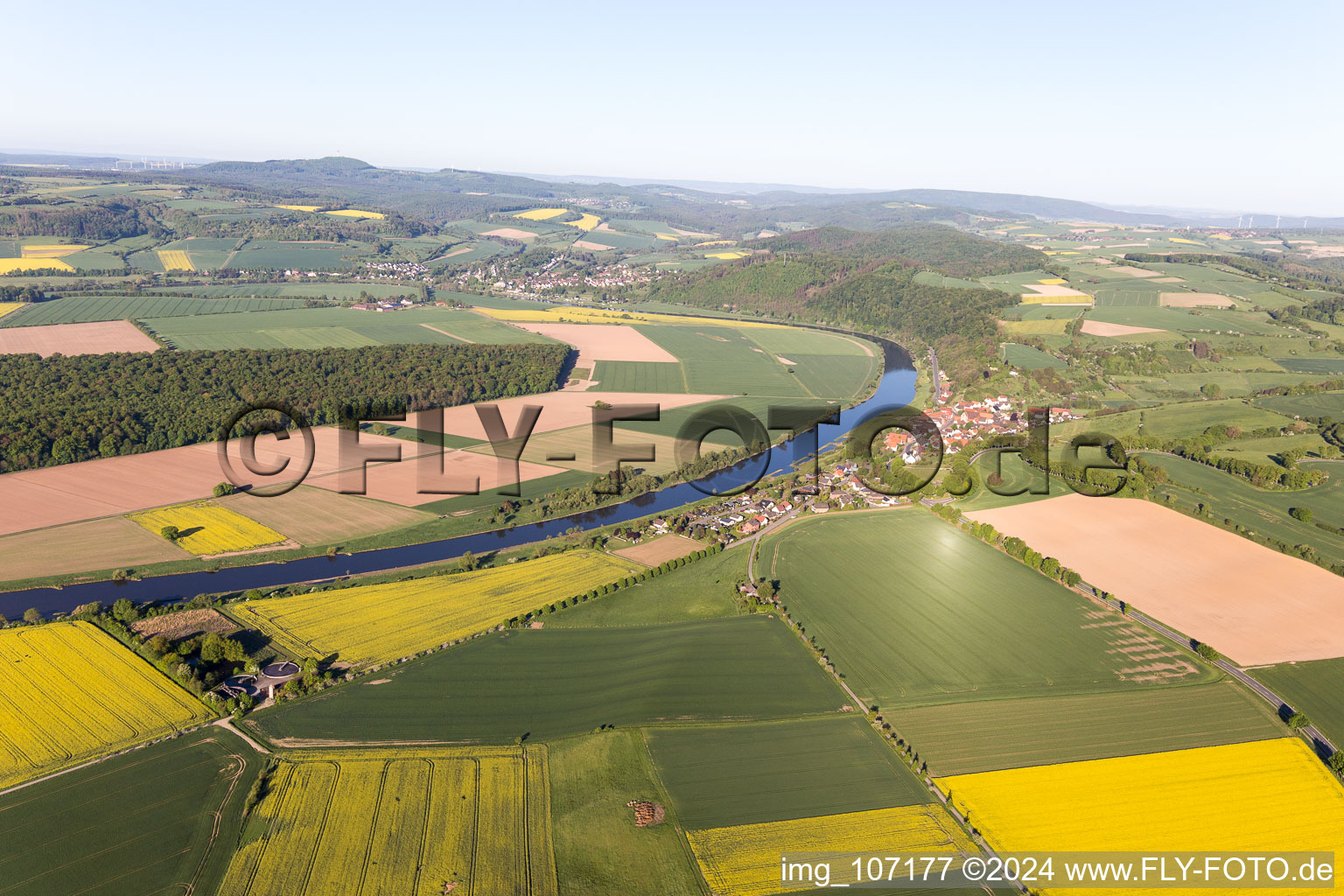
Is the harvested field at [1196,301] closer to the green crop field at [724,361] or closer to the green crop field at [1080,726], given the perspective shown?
the green crop field at [724,361]

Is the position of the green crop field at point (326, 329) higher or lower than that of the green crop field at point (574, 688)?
higher

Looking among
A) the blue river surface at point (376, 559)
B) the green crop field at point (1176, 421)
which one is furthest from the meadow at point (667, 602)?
the green crop field at point (1176, 421)

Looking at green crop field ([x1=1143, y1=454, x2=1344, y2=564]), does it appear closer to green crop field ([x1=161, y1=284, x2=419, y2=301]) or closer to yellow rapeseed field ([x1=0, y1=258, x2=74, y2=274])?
green crop field ([x1=161, y1=284, x2=419, y2=301])

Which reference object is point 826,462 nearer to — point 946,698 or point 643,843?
point 946,698

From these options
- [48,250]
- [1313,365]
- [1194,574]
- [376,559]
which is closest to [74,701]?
[376,559]

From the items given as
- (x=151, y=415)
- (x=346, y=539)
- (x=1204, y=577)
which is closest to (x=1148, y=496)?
(x=1204, y=577)

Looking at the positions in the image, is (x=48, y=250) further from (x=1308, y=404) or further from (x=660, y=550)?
(x=1308, y=404)
